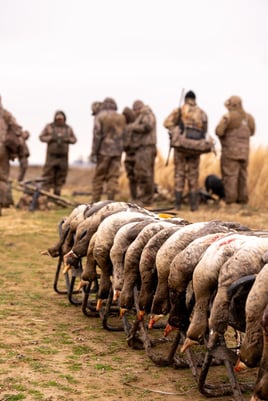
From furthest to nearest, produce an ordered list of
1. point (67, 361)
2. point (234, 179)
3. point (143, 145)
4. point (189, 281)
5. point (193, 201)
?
point (143, 145)
point (234, 179)
point (193, 201)
point (67, 361)
point (189, 281)

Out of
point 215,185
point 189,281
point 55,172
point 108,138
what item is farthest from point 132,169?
point 189,281

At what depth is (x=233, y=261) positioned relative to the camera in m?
4.68

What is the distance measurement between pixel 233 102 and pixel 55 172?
5174 millimetres

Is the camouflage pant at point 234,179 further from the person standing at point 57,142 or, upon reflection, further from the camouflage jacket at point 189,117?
the person standing at point 57,142

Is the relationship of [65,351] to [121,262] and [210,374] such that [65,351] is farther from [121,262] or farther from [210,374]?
[210,374]

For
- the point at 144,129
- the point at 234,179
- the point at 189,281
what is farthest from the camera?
the point at 144,129

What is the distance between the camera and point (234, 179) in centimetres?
1762

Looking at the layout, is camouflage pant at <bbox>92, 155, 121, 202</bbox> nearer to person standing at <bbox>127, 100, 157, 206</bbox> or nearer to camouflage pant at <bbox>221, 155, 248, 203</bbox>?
person standing at <bbox>127, 100, 157, 206</bbox>

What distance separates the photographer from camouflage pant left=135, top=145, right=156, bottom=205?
18.4 meters

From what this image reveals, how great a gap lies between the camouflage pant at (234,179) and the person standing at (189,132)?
2.33 feet

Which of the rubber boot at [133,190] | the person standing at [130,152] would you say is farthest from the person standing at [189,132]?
the rubber boot at [133,190]

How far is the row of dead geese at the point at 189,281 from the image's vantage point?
4.38 meters

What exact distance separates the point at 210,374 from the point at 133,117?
13.9 metres

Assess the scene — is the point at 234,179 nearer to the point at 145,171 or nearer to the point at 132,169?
the point at 145,171
